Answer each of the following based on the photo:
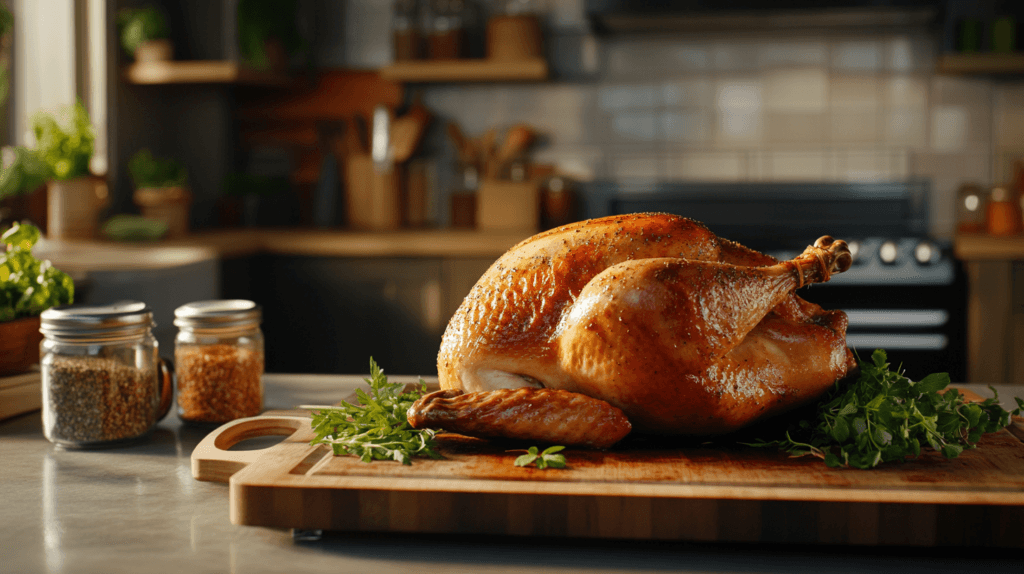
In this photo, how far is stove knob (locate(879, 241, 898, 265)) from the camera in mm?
2861

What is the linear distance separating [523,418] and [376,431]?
15cm

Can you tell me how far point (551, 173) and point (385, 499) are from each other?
3.12 metres

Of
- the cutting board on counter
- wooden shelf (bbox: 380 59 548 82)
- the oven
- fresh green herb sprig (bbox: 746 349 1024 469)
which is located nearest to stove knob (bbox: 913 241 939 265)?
the oven

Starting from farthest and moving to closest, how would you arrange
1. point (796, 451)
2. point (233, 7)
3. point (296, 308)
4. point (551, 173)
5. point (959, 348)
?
point (551, 173) → point (233, 7) → point (296, 308) → point (959, 348) → point (796, 451)

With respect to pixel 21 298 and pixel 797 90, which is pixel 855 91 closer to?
pixel 797 90

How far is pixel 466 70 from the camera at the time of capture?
352 centimetres

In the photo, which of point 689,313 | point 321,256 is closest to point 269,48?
point 321,256

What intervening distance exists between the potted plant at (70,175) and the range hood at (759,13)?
1.81m

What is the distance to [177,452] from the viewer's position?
3.27 ft

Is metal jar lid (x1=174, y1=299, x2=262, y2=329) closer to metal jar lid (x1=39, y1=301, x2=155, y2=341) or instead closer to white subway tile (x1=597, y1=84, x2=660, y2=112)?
metal jar lid (x1=39, y1=301, x2=155, y2=341)

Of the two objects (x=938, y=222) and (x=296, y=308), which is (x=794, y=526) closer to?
(x=296, y=308)

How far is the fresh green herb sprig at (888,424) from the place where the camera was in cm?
87

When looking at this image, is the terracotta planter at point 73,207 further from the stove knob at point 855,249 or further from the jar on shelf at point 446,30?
the stove knob at point 855,249

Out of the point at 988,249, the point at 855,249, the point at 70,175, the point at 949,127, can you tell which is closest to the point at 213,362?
the point at 70,175
